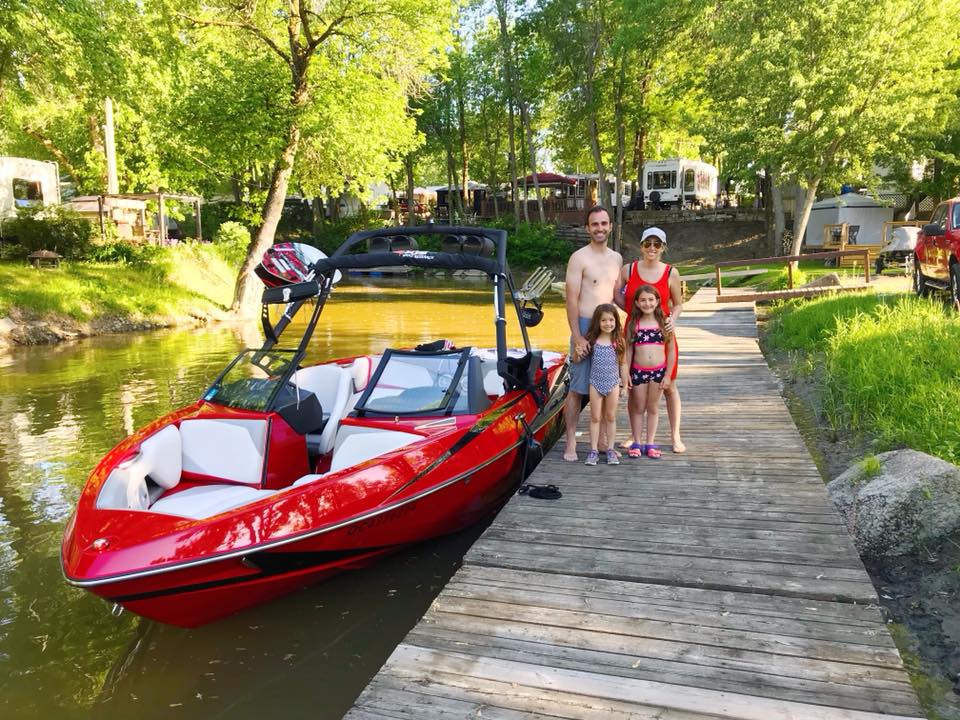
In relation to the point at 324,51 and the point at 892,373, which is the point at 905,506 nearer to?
the point at 892,373

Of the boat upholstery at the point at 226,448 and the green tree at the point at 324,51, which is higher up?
the green tree at the point at 324,51

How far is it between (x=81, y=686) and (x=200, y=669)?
0.59 metres

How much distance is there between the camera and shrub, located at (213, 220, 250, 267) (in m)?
24.8

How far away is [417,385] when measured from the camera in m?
5.75

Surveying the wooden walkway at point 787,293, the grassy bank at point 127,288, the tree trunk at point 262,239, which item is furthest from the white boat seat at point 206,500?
the tree trunk at point 262,239

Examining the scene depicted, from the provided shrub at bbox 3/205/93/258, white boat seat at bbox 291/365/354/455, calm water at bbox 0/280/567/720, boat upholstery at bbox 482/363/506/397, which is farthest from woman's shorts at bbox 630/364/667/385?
shrub at bbox 3/205/93/258

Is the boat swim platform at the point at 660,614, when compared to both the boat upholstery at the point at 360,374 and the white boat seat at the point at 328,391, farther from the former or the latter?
the boat upholstery at the point at 360,374

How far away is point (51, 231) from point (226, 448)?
18.3m

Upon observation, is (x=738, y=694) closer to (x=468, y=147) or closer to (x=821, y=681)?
(x=821, y=681)

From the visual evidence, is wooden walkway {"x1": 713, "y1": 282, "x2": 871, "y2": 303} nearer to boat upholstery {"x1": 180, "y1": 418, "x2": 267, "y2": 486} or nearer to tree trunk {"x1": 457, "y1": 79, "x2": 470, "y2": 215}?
boat upholstery {"x1": 180, "y1": 418, "x2": 267, "y2": 486}

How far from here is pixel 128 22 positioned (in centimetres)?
1786

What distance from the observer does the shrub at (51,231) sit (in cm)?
1975

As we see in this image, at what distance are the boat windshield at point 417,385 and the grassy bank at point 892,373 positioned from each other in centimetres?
336

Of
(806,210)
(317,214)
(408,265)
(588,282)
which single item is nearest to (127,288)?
(408,265)
